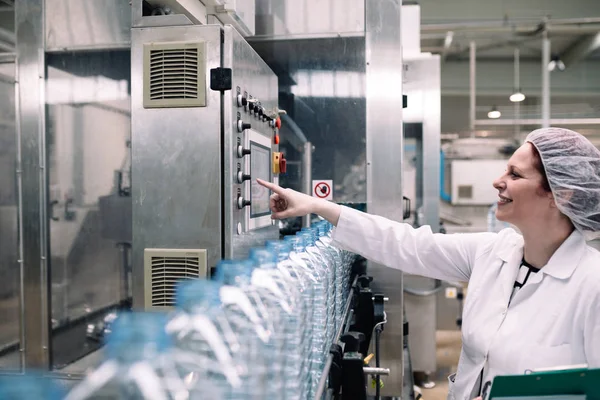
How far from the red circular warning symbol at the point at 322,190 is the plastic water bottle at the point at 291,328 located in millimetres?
1319

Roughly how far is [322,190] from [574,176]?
3.94 feet

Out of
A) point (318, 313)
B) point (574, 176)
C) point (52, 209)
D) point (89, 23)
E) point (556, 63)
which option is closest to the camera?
point (318, 313)

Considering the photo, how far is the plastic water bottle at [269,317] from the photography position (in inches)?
29.4

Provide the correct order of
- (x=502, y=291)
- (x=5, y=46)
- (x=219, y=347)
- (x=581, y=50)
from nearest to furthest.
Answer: (x=219, y=347)
(x=502, y=291)
(x=5, y=46)
(x=581, y=50)

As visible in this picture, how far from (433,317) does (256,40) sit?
2389mm

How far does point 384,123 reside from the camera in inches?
91.2

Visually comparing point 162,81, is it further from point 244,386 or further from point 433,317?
point 433,317

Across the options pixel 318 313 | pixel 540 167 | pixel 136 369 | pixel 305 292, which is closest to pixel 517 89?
pixel 540 167

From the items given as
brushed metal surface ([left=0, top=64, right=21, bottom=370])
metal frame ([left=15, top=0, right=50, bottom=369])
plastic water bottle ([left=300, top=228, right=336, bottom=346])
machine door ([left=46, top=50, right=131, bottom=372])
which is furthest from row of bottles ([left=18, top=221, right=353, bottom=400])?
brushed metal surface ([left=0, top=64, right=21, bottom=370])

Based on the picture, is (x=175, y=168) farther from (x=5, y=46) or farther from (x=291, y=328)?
(x=5, y=46)

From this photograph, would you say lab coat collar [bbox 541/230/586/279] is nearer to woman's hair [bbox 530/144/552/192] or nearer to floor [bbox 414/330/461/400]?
woman's hair [bbox 530/144/552/192]

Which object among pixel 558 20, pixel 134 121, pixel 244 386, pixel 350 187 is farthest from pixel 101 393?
pixel 558 20

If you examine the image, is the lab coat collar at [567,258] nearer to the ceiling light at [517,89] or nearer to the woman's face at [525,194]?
the woman's face at [525,194]

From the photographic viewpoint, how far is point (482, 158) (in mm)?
6484
